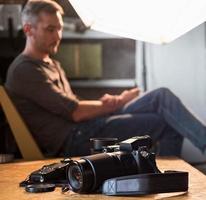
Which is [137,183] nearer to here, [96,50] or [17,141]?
[17,141]

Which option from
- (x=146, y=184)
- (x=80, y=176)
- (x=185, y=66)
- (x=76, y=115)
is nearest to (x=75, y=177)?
(x=80, y=176)

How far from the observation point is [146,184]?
88 cm

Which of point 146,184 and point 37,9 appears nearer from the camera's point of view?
point 146,184

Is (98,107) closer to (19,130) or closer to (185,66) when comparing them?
(19,130)

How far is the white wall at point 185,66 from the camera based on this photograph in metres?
2.76

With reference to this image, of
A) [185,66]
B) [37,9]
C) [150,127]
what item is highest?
[37,9]

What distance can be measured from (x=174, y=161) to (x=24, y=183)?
65 cm

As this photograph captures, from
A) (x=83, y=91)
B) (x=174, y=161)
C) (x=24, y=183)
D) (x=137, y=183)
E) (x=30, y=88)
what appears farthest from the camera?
(x=83, y=91)

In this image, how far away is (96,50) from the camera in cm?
287

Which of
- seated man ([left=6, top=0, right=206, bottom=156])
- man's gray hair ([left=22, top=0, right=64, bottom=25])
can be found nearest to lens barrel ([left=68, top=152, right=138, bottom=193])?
seated man ([left=6, top=0, right=206, bottom=156])

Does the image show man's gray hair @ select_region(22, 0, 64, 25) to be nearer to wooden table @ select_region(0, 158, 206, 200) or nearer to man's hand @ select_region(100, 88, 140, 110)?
man's hand @ select_region(100, 88, 140, 110)

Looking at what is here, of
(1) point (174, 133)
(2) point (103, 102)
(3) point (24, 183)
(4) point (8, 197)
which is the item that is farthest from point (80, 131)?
(4) point (8, 197)

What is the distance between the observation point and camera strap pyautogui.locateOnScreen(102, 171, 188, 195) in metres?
0.88

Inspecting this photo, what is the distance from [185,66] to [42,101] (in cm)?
119
